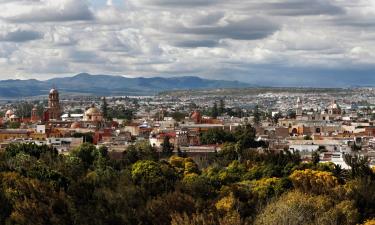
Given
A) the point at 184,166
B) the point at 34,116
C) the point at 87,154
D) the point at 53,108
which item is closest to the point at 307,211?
the point at 184,166

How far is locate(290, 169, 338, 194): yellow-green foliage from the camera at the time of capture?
42916 mm

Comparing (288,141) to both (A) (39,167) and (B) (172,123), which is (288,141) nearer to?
(B) (172,123)

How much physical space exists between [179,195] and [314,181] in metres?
9.65

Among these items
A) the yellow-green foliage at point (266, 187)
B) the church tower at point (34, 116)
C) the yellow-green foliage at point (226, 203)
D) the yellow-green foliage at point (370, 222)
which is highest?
the yellow-green foliage at point (226, 203)

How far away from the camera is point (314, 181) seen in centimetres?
4531

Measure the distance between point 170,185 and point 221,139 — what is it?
140 feet

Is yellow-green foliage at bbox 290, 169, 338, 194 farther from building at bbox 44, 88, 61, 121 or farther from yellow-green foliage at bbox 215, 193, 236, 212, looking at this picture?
building at bbox 44, 88, 61, 121

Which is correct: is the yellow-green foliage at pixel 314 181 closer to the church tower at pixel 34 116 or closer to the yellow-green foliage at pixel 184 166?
the yellow-green foliage at pixel 184 166

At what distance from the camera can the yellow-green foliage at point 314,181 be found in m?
42.9

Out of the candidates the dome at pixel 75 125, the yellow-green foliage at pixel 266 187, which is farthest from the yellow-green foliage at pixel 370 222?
the dome at pixel 75 125

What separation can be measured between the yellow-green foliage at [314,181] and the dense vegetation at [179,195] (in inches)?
1.8

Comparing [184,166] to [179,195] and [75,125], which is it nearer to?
[179,195]

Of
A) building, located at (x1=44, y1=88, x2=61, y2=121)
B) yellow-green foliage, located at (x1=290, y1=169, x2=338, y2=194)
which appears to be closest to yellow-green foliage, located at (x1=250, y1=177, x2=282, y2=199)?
yellow-green foliage, located at (x1=290, y1=169, x2=338, y2=194)

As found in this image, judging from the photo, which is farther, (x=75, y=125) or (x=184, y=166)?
(x=75, y=125)
